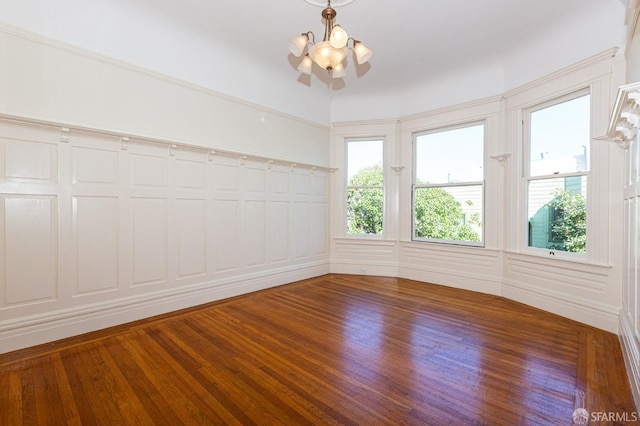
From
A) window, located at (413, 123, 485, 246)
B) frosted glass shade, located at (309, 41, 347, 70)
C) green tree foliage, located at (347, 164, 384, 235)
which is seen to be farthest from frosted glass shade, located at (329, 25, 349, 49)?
green tree foliage, located at (347, 164, 384, 235)

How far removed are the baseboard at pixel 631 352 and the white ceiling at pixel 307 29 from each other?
2.70 metres

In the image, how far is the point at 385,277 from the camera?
5.27 metres

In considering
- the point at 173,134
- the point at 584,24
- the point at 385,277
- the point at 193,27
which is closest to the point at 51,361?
the point at 173,134

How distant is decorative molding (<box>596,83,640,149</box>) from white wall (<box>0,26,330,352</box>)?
12.2 feet

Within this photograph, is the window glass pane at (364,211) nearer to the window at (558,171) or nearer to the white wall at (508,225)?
the white wall at (508,225)

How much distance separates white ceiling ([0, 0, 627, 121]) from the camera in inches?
116

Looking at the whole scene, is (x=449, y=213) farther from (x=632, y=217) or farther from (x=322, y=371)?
(x=322, y=371)

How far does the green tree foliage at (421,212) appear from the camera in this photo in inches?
188

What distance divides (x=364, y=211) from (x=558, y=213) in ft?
9.31

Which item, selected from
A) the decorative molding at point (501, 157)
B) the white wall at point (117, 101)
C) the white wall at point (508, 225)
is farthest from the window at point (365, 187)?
the decorative molding at point (501, 157)

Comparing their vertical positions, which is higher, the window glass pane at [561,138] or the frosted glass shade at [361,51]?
the frosted glass shade at [361,51]

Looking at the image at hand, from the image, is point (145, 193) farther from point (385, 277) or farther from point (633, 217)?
point (633, 217)

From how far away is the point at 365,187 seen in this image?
18.1 ft

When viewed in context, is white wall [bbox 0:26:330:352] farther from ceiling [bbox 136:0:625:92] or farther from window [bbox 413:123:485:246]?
window [bbox 413:123:485:246]
